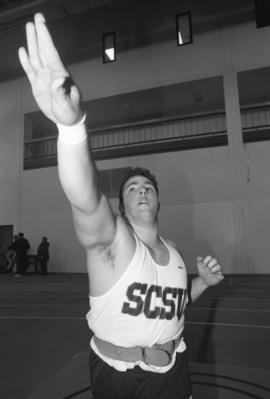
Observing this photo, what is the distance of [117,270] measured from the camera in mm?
1031

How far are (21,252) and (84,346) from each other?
6.83 m

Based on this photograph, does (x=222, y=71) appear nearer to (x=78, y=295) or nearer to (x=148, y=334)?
(x=78, y=295)

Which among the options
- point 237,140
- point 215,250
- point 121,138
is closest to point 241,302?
point 215,250

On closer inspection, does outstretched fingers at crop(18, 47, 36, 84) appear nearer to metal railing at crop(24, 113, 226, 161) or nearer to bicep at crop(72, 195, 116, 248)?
bicep at crop(72, 195, 116, 248)

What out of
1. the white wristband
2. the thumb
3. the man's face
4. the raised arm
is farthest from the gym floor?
the thumb

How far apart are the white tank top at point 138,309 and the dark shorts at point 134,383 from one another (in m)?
0.03

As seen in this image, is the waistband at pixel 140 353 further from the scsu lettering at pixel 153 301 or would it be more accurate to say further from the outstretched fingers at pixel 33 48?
the outstretched fingers at pixel 33 48

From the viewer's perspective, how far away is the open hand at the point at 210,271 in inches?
56.6

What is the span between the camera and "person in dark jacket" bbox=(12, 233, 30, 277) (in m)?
9.27

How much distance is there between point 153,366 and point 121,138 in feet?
36.5

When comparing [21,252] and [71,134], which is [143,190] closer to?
[71,134]

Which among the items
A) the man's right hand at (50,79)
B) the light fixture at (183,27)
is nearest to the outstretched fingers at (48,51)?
the man's right hand at (50,79)

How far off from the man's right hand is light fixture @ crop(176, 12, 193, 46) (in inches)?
338

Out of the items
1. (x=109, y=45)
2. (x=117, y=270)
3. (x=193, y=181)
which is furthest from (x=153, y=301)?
(x=109, y=45)
